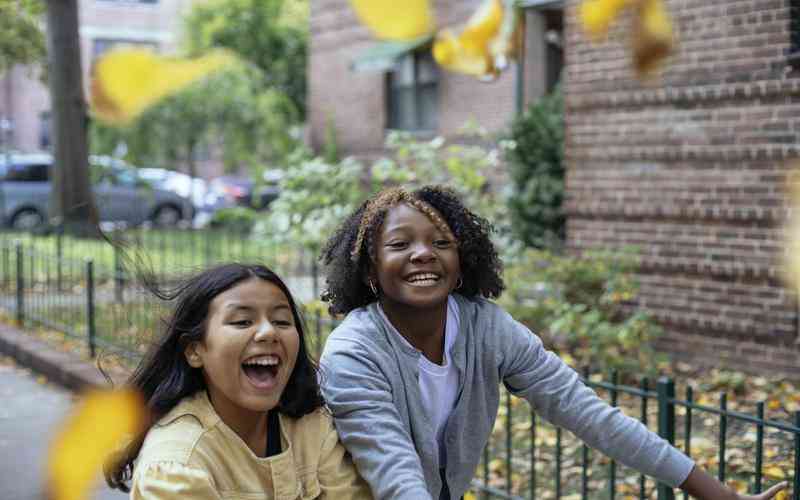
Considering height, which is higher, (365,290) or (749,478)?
(365,290)

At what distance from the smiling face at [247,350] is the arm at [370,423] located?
15 cm

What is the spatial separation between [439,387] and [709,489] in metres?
0.71

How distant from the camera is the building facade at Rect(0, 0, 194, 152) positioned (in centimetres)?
2841

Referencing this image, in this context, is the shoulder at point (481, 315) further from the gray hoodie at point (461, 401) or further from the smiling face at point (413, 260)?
the smiling face at point (413, 260)

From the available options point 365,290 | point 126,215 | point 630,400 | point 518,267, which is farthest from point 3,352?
point 126,215

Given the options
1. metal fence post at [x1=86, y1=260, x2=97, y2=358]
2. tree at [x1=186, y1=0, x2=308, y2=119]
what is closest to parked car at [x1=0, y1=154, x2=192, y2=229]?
tree at [x1=186, y1=0, x2=308, y2=119]

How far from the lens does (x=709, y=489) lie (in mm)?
2477

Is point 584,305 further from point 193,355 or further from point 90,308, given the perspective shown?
point 193,355

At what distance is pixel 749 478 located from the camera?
14.9ft

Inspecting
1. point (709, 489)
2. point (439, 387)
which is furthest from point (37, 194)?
point (709, 489)

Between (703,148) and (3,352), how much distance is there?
5752 mm

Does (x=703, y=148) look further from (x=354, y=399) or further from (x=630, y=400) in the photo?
(x=354, y=399)

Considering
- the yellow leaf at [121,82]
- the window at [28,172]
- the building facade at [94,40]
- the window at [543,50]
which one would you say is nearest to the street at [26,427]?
the yellow leaf at [121,82]

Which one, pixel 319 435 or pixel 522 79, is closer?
pixel 319 435
